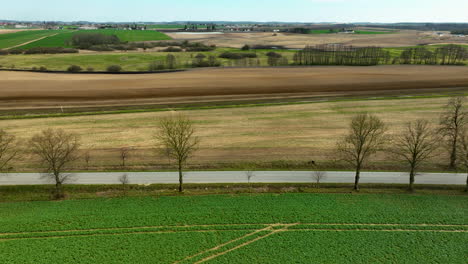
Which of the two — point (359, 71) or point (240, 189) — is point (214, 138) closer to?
point (240, 189)

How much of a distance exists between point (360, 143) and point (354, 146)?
866 cm

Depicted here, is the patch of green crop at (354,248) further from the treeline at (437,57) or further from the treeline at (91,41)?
the treeline at (91,41)

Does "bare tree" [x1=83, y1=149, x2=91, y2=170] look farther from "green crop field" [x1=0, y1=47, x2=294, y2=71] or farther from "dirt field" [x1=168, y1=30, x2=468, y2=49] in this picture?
"dirt field" [x1=168, y1=30, x2=468, y2=49]

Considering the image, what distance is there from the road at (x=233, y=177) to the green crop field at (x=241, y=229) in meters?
3.15

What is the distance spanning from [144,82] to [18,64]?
44612 millimetres

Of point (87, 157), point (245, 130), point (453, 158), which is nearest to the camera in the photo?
point (453, 158)

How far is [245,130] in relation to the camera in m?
43.0

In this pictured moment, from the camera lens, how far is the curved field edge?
2320 centimetres

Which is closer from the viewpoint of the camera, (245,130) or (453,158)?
(453,158)

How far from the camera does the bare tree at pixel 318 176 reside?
95.0 feet

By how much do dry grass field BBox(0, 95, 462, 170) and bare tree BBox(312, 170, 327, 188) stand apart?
3.25m

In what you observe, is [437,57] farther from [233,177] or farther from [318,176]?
[233,177]

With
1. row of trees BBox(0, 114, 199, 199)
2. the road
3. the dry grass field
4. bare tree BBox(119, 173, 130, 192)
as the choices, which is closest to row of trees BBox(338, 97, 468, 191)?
the road

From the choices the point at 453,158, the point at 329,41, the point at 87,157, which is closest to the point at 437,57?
the point at 329,41
